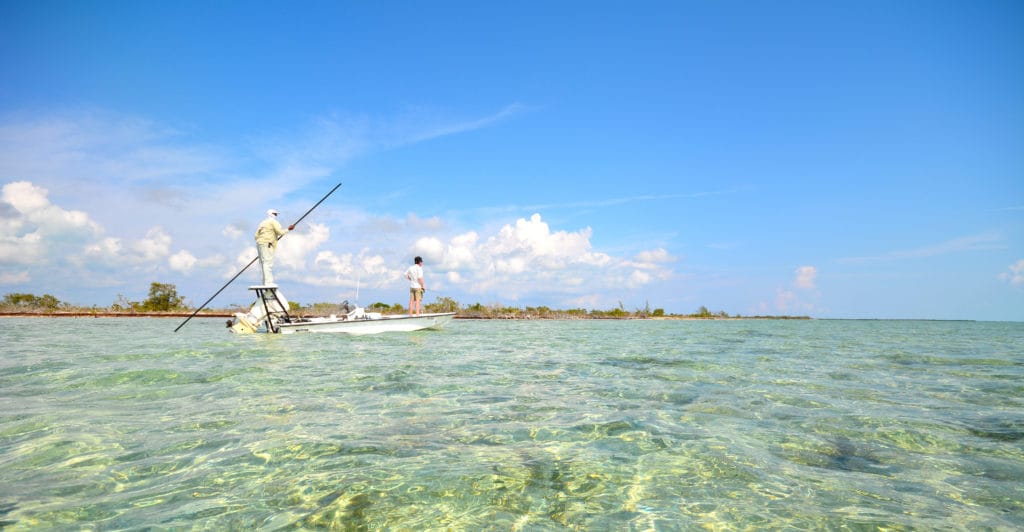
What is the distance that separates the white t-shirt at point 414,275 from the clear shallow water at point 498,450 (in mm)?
11119

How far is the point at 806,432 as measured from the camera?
18.5 ft

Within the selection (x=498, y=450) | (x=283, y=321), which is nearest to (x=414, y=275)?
(x=283, y=321)

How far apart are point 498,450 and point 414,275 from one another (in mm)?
16548

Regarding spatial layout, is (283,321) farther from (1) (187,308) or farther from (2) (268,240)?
(1) (187,308)

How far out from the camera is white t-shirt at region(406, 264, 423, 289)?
20.8 metres

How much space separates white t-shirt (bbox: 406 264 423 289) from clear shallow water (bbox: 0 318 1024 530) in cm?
1112

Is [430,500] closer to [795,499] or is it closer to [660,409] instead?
[795,499]

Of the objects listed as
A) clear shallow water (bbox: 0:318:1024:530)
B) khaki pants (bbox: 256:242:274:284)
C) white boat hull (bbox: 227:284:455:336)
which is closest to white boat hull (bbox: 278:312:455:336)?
white boat hull (bbox: 227:284:455:336)

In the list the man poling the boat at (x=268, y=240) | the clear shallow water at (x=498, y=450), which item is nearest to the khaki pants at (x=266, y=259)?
the man poling the boat at (x=268, y=240)

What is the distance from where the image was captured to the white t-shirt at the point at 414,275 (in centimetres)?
2075

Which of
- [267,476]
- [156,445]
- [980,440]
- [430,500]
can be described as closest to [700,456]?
[430,500]

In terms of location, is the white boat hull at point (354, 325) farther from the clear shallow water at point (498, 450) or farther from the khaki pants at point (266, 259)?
the clear shallow water at point (498, 450)

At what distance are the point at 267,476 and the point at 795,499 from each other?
13.1ft

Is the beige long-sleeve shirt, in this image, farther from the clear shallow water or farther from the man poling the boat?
the clear shallow water
